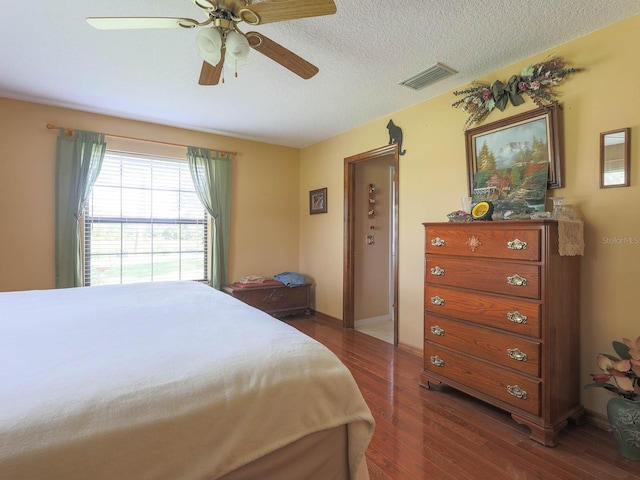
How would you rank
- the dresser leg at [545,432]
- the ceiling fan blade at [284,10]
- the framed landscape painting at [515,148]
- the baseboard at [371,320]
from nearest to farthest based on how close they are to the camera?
1. the ceiling fan blade at [284,10]
2. the dresser leg at [545,432]
3. the framed landscape painting at [515,148]
4. the baseboard at [371,320]

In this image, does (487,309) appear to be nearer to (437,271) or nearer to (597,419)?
(437,271)

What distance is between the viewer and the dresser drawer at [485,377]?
1.82 metres

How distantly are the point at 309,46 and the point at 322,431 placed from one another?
2.26m

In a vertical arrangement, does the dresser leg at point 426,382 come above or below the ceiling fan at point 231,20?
below

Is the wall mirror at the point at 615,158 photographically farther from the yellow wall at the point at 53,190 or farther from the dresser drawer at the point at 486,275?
the yellow wall at the point at 53,190

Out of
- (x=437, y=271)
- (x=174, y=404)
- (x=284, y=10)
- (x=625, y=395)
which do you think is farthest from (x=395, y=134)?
(x=174, y=404)

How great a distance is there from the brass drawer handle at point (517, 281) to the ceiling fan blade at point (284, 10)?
173 cm

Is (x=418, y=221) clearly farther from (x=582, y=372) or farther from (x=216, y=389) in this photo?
(x=216, y=389)

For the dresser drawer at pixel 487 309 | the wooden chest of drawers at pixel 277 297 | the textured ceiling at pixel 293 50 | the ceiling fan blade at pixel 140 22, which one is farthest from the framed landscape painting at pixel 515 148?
the wooden chest of drawers at pixel 277 297

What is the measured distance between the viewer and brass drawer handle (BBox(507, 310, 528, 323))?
6.03 ft

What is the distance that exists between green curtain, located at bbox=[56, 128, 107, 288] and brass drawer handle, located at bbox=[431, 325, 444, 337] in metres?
3.45

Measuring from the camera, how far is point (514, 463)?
5.32 feet

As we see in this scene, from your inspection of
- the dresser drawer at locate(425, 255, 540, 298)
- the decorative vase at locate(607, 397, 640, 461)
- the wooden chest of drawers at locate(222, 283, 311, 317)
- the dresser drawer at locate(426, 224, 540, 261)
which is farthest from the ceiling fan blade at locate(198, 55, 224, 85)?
the decorative vase at locate(607, 397, 640, 461)

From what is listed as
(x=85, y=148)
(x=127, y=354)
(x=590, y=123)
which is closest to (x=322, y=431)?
(x=127, y=354)
